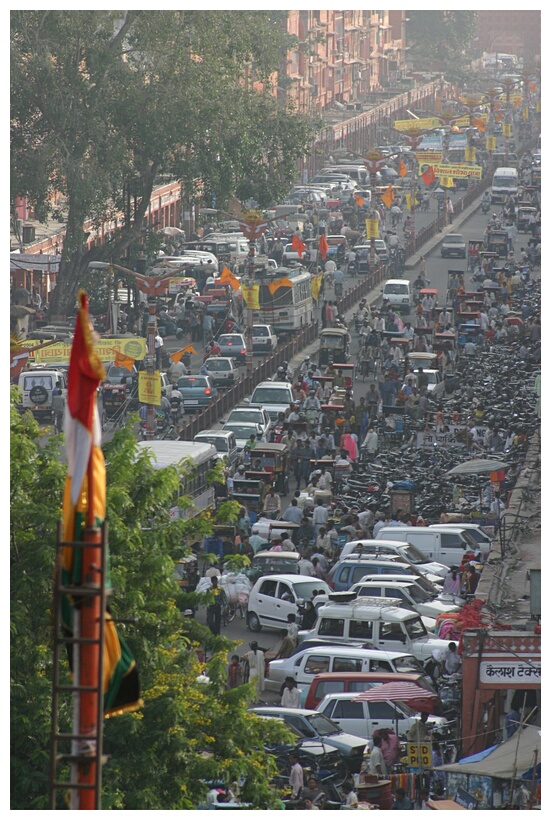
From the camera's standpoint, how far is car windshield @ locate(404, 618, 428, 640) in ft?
78.7

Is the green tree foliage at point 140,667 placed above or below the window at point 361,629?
above

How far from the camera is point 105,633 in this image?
8453 millimetres

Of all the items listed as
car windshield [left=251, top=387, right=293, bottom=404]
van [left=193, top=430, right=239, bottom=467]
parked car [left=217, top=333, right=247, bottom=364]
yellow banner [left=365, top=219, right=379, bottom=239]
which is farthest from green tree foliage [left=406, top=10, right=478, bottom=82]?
van [left=193, top=430, right=239, bottom=467]

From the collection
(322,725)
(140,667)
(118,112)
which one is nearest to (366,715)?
(322,725)

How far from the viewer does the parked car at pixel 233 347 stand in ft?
151

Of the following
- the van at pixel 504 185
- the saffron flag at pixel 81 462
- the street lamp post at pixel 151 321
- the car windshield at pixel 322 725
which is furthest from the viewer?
the van at pixel 504 185

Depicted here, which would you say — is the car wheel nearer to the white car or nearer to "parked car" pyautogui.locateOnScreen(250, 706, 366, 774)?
"parked car" pyautogui.locateOnScreen(250, 706, 366, 774)

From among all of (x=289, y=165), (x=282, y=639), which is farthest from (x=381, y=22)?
(x=282, y=639)

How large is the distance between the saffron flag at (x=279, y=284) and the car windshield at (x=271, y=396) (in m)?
8.19

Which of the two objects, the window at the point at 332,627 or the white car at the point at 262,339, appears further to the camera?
the white car at the point at 262,339

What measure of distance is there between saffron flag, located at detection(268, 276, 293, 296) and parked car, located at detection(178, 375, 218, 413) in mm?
7393

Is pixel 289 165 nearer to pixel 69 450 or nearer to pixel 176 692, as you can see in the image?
pixel 176 692

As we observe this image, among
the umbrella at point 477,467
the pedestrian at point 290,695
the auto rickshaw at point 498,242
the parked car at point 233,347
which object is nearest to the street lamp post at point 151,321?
the umbrella at point 477,467

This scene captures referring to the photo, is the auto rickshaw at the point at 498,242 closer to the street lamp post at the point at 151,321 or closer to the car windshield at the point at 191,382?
the car windshield at the point at 191,382
